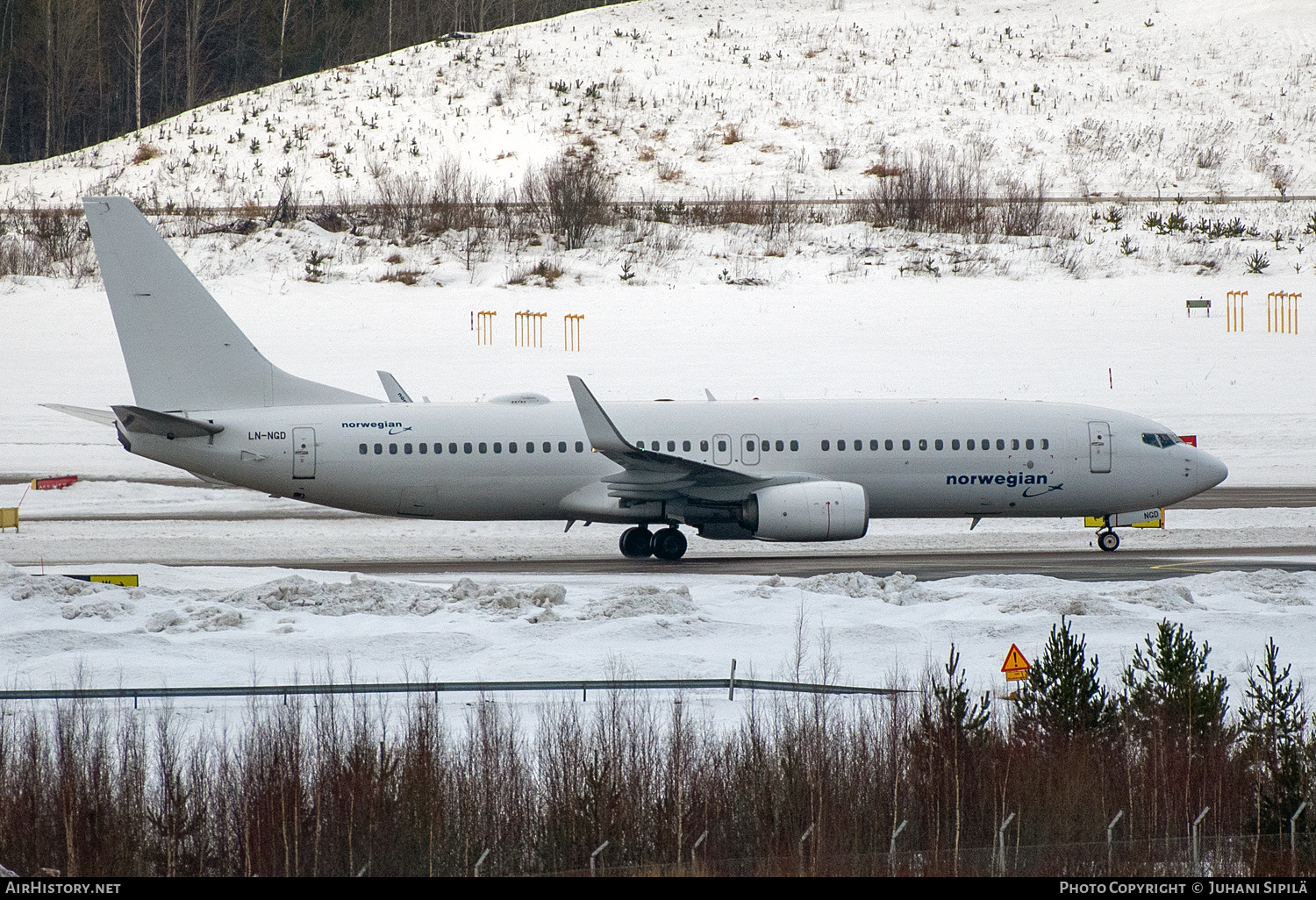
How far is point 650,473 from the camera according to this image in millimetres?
28375

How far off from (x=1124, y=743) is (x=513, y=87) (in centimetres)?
7698

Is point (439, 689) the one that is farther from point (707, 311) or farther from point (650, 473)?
point (707, 311)

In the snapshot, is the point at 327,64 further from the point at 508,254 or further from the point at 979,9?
the point at 979,9

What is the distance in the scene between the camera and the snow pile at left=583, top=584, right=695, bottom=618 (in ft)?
67.9

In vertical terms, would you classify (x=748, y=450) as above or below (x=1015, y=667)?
above

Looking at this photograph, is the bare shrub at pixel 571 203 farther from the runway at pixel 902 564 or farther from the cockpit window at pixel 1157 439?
the cockpit window at pixel 1157 439

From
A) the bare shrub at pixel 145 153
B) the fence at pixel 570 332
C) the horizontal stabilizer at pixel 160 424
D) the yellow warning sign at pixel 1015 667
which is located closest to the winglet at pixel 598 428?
the horizontal stabilizer at pixel 160 424

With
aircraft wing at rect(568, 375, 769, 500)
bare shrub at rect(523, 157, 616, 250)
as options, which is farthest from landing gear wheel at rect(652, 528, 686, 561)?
bare shrub at rect(523, 157, 616, 250)

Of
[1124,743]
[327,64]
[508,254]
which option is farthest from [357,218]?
[1124,743]

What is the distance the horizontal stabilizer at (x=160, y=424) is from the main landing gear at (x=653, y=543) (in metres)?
9.04

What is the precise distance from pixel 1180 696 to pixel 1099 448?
54.1 feet

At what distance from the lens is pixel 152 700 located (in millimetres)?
15891

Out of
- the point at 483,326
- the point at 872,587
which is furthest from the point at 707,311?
the point at 872,587

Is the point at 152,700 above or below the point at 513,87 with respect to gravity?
below
